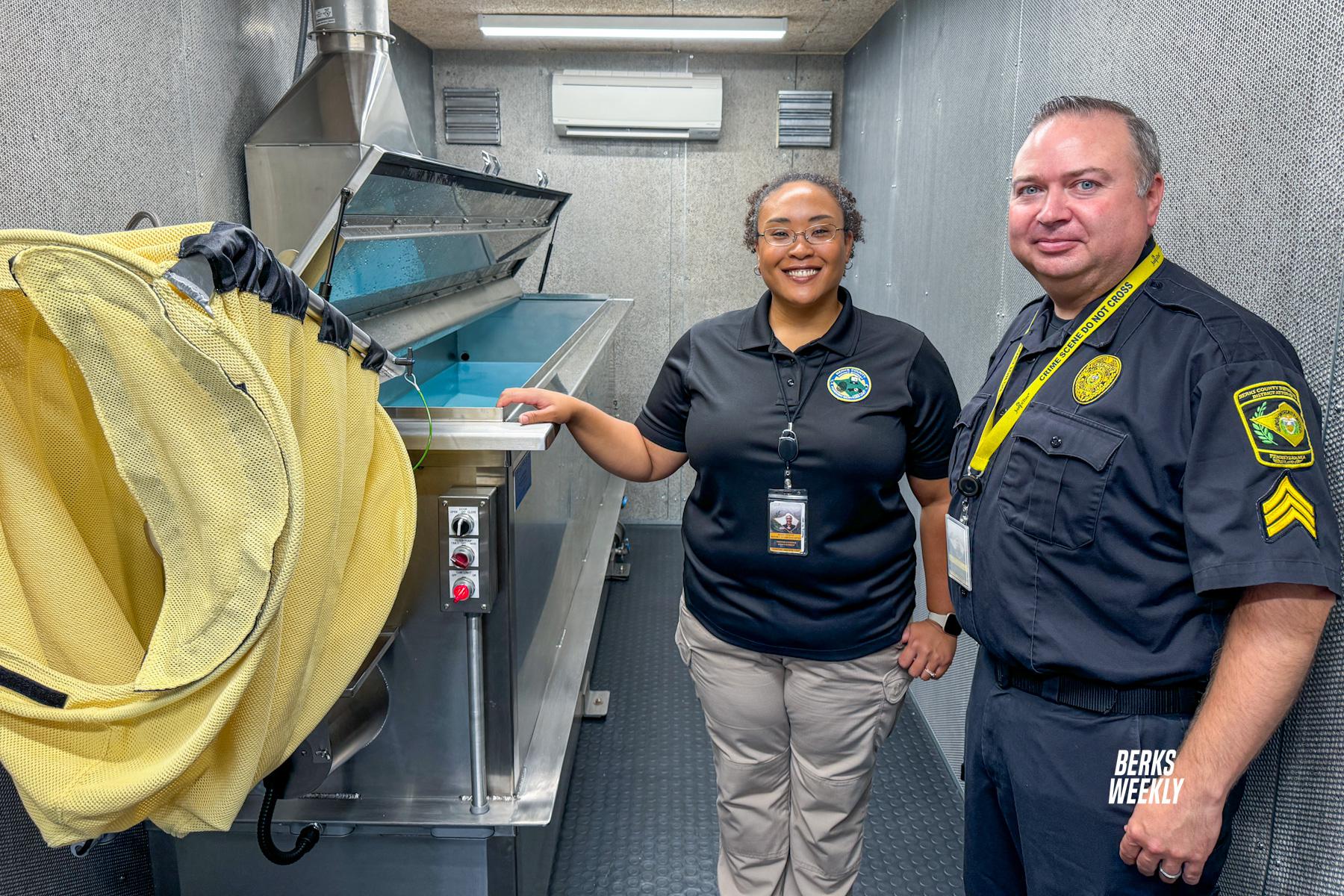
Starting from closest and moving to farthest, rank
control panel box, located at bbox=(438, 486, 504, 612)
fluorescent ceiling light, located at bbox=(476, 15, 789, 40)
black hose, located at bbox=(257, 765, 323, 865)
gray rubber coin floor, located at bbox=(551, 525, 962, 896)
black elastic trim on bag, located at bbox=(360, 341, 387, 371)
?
1. black elastic trim on bag, located at bbox=(360, 341, 387, 371)
2. black hose, located at bbox=(257, 765, 323, 865)
3. control panel box, located at bbox=(438, 486, 504, 612)
4. gray rubber coin floor, located at bbox=(551, 525, 962, 896)
5. fluorescent ceiling light, located at bbox=(476, 15, 789, 40)

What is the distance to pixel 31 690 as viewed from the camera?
0.92 metres

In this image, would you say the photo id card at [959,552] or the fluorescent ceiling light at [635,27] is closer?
the photo id card at [959,552]

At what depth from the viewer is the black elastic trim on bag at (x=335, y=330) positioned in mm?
1146

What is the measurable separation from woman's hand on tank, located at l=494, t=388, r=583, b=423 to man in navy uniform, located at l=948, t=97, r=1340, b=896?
719 millimetres

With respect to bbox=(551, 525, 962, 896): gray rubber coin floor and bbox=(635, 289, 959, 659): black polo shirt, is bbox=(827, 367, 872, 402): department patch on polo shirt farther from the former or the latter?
bbox=(551, 525, 962, 896): gray rubber coin floor

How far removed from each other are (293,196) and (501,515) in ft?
4.62

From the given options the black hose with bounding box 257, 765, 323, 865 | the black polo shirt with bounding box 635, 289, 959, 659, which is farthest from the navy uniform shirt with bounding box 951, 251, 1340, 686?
the black hose with bounding box 257, 765, 323, 865

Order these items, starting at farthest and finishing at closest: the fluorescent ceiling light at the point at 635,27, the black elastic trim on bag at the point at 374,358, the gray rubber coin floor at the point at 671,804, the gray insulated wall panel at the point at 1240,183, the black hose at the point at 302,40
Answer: the fluorescent ceiling light at the point at 635,27
the black hose at the point at 302,40
the gray rubber coin floor at the point at 671,804
the black elastic trim on bag at the point at 374,358
the gray insulated wall panel at the point at 1240,183

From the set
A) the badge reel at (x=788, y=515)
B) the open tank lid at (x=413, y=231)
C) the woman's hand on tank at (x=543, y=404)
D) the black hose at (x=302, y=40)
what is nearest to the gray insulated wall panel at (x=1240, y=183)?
the badge reel at (x=788, y=515)

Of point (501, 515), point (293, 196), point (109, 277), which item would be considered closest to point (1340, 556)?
point (501, 515)

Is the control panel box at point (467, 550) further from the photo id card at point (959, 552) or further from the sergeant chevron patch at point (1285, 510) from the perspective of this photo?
the sergeant chevron patch at point (1285, 510)

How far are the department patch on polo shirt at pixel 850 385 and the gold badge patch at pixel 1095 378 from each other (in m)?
0.42

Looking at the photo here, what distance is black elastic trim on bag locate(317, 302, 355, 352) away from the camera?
1146mm

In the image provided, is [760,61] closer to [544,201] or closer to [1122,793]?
[544,201]
